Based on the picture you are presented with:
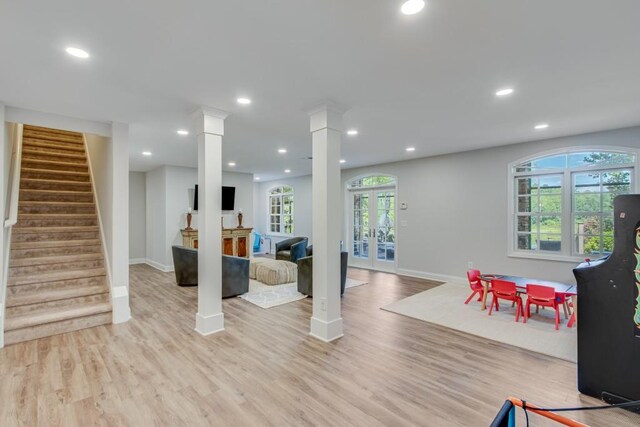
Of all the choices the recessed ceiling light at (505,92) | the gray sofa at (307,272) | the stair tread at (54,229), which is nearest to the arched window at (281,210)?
the gray sofa at (307,272)

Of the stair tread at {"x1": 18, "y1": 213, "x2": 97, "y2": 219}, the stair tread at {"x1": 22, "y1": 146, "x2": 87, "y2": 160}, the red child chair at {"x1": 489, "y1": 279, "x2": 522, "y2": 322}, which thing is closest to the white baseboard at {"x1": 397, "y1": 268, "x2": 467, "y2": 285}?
the red child chair at {"x1": 489, "y1": 279, "x2": 522, "y2": 322}

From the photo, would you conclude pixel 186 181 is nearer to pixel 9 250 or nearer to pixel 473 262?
pixel 9 250

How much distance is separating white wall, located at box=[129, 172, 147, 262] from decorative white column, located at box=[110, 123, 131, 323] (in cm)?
472

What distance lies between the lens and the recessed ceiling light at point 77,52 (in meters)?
2.33

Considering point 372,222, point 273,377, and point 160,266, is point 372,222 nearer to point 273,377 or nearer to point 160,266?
point 160,266

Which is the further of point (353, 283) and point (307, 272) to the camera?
point (353, 283)

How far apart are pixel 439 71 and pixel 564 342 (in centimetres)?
325

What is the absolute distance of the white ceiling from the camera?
6.27 feet

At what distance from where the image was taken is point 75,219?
5.08 metres

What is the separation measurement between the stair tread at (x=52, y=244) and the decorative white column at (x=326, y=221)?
149 inches

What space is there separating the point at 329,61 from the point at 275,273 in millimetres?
4377

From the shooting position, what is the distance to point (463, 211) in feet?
20.4

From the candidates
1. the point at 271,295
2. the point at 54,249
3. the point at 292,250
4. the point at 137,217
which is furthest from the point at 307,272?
the point at 137,217

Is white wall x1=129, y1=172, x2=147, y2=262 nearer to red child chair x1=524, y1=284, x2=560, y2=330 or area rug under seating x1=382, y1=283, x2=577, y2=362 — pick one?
area rug under seating x1=382, y1=283, x2=577, y2=362
